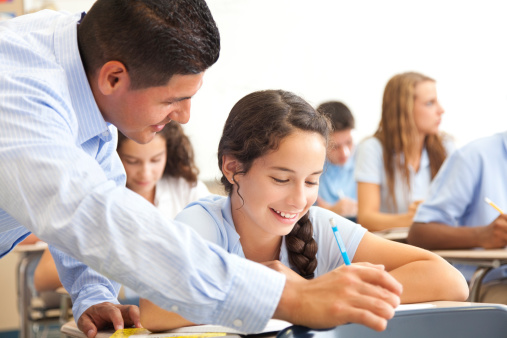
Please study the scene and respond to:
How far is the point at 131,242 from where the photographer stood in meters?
0.84

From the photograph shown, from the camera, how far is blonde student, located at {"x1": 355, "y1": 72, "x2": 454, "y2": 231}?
3.56 m

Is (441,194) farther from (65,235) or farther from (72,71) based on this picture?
(65,235)

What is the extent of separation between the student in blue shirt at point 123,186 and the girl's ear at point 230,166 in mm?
377

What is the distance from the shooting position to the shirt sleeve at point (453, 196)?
2471mm

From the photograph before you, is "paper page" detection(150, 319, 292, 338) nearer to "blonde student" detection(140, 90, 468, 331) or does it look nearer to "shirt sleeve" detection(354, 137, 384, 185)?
"blonde student" detection(140, 90, 468, 331)

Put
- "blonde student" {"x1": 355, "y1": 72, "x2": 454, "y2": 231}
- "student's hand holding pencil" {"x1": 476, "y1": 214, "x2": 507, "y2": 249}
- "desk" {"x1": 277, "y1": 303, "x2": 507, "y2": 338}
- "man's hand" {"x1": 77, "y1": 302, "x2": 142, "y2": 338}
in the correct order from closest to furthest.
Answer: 1. "desk" {"x1": 277, "y1": 303, "x2": 507, "y2": 338}
2. "man's hand" {"x1": 77, "y1": 302, "x2": 142, "y2": 338}
3. "student's hand holding pencil" {"x1": 476, "y1": 214, "x2": 507, "y2": 249}
4. "blonde student" {"x1": 355, "y1": 72, "x2": 454, "y2": 231}

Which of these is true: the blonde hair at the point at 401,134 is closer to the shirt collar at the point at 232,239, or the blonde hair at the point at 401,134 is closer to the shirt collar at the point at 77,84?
the shirt collar at the point at 232,239

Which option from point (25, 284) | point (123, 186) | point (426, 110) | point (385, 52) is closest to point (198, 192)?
point (25, 284)

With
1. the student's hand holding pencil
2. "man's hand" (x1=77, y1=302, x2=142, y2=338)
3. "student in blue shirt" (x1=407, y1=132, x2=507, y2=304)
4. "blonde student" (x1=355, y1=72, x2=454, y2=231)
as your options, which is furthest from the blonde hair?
"man's hand" (x1=77, y1=302, x2=142, y2=338)

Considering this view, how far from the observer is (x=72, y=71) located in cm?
115

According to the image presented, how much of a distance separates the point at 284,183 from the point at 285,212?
0.23ft

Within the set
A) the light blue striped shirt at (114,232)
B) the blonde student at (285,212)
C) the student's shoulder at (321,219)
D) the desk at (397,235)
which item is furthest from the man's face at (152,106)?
the desk at (397,235)

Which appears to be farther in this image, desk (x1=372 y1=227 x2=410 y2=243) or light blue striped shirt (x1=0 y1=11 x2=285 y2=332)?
desk (x1=372 y1=227 x2=410 y2=243)

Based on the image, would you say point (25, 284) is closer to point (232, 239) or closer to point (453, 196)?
point (232, 239)
